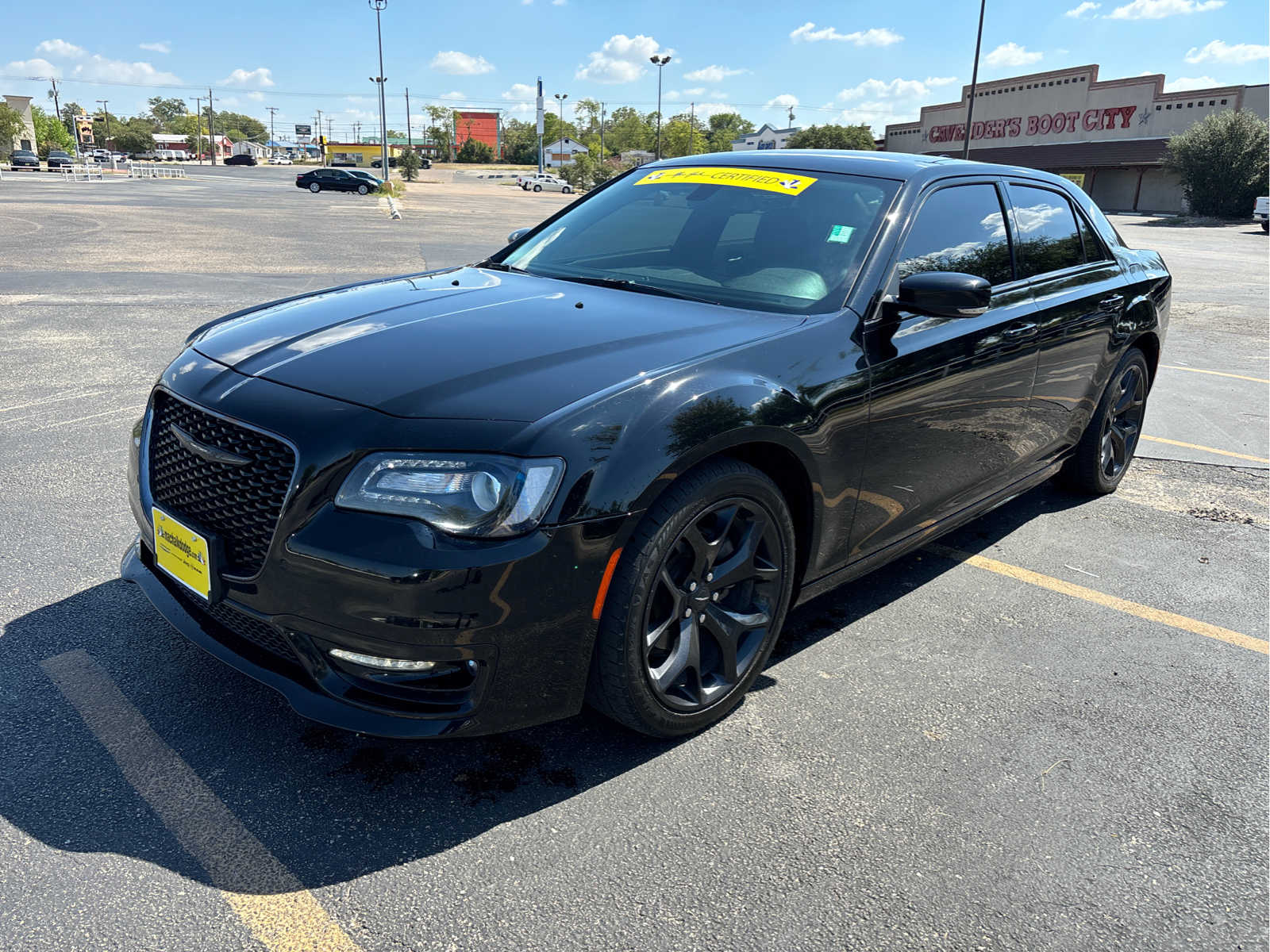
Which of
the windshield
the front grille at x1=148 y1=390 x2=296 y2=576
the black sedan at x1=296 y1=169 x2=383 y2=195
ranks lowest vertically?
the front grille at x1=148 y1=390 x2=296 y2=576

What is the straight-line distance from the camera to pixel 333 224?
79.0ft

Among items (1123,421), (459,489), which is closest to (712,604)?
(459,489)

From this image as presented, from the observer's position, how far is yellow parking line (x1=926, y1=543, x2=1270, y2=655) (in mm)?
3645

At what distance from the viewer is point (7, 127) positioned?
84562 millimetres

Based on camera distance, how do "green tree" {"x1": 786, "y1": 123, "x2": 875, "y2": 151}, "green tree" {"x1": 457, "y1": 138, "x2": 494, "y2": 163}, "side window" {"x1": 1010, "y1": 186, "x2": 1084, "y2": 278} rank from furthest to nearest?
1. "green tree" {"x1": 457, "y1": 138, "x2": 494, "y2": 163}
2. "green tree" {"x1": 786, "y1": 123, "x2": 875, "y2": 151}
3. "side window" {"x1": 1010, "y1": 186, "x2": 1084, "y2": 278}

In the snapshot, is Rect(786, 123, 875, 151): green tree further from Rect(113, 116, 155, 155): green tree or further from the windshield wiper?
Rect(113, 116, 155, 155): green tree

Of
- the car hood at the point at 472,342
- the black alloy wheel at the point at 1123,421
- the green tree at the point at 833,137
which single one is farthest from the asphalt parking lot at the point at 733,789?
the green tree at the point at 833,137

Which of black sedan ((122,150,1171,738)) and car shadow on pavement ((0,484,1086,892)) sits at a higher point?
black sedan ((122,150,1171,738))

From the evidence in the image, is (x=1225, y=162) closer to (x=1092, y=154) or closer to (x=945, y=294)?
(x=1092, y=154)

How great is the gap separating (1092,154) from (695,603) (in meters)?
59.6

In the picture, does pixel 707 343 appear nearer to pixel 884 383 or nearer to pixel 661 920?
pixel 884 383

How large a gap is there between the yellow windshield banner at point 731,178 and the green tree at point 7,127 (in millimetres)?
100672

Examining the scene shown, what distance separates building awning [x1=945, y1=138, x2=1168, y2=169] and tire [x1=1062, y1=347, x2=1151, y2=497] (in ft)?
158

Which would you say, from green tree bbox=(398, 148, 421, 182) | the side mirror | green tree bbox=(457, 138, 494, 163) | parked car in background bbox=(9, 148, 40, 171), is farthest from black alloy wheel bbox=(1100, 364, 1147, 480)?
green tree bbox=(457, 138, 494, 163)
